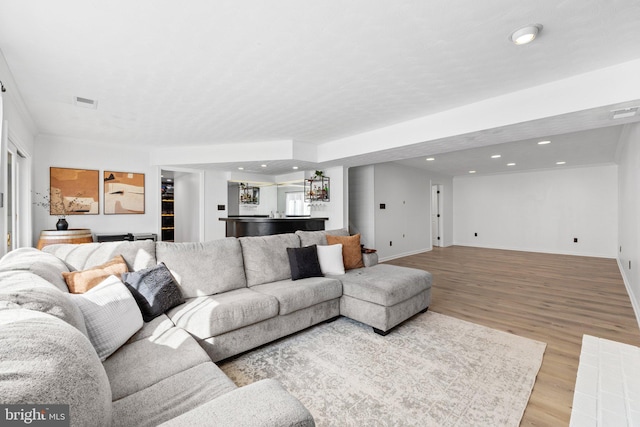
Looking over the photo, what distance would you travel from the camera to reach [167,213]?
880 cm

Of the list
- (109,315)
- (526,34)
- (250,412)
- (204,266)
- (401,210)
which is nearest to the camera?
(250,412)

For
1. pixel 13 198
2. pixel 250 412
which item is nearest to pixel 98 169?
pixel 13 198

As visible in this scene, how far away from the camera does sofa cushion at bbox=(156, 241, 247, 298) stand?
244 centimetres

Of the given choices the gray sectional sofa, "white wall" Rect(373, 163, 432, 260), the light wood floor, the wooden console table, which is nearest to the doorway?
"white wall" Rect(373, 163, 432, 260)

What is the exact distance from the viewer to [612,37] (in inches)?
77.8

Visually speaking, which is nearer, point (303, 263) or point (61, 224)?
point (303, 263)

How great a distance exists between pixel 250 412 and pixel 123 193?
5.36 metres

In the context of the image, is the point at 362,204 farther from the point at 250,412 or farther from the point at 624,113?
the point at 250,412

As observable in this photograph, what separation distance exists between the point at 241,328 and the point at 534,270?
5.81m

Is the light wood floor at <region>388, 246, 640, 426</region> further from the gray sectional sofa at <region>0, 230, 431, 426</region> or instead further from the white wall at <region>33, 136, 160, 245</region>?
the white wall at <region>33, 136, 160, 245</region>

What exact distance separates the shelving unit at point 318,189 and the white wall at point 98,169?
2.97 metres

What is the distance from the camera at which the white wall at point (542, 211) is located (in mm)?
6844

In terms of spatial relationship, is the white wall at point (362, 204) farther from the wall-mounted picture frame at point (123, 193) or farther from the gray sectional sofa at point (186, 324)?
the wall-mounted picture frame at point (123, 193)

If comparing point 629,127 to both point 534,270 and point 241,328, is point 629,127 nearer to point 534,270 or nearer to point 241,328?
point 534,270
